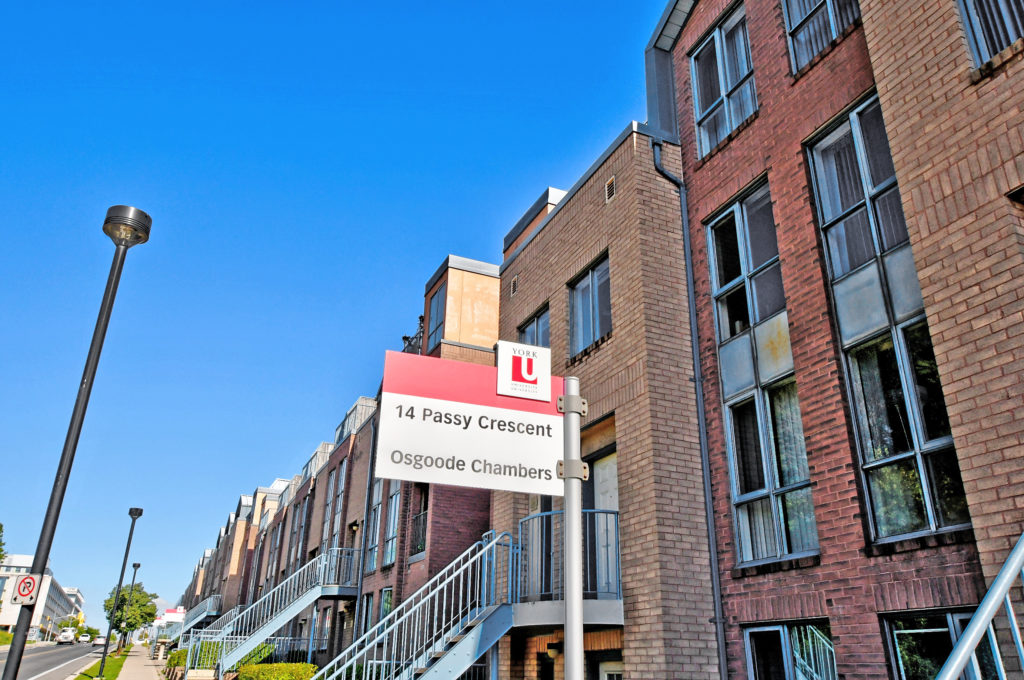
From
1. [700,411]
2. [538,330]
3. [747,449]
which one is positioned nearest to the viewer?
[747,449]

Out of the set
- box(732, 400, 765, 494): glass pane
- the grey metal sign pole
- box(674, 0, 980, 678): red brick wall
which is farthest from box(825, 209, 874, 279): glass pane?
the grey metal sign pole

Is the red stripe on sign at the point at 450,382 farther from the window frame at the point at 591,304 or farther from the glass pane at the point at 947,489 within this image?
the window frame at the point at 591,304

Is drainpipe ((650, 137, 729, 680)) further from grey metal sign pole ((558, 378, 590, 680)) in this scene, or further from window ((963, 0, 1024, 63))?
grey metal sign pole ((558, 378, 590, 680))

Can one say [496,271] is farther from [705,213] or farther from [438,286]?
[705,213]

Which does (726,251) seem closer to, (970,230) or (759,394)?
(759,394)

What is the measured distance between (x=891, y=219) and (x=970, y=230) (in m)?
1.41

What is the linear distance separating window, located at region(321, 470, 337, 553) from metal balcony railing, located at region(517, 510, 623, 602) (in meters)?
18.2

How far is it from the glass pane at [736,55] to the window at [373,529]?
15.8 m

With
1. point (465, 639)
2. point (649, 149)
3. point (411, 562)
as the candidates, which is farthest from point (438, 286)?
point (465, 639)

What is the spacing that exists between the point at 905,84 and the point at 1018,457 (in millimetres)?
→ 3765

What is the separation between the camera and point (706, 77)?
11.4 meters

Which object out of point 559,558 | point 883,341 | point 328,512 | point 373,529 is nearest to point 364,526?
point 373,529

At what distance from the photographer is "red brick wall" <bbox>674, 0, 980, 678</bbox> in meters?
6.47

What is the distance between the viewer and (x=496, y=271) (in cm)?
2034
